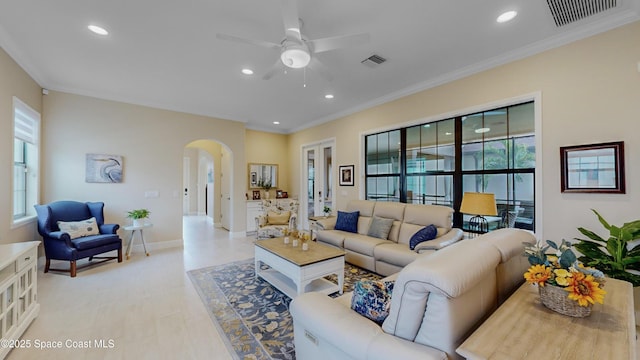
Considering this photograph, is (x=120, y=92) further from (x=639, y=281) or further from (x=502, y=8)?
(x=639, y=281)

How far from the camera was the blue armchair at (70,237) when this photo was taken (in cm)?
346

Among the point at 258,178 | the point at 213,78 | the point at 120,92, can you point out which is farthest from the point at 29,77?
the point at 258,178

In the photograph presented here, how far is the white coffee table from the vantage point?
2.67 metres

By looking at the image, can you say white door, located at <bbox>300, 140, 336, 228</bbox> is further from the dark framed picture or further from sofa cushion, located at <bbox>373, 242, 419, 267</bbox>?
the dark framed picture

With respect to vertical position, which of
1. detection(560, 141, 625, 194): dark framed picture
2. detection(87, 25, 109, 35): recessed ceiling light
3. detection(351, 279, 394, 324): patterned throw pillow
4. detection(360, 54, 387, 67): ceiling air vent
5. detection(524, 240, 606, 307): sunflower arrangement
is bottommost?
detection(351, 279, 394, 324): patterned throw pillow

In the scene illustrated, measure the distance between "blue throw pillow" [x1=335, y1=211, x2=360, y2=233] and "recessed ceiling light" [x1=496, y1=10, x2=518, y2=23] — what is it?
316cm

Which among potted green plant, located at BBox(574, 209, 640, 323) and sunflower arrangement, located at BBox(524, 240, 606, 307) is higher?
sunflower arrangement, located at BBox(524, 240, 606, 307)

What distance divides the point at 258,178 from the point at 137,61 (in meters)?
4.09

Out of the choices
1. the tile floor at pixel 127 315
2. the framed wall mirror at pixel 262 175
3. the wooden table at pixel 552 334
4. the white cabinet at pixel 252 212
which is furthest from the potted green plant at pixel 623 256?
the framed wall mirror at pixel 262 175

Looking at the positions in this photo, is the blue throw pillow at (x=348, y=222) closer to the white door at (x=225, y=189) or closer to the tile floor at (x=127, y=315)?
the tile floor at (x=127, y=315)

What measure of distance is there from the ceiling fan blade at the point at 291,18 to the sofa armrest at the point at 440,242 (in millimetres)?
2666

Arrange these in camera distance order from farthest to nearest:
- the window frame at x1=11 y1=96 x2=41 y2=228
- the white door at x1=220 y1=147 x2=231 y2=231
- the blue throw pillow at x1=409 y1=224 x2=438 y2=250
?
1. the white door at x1=220 y1=147 x2=231 y2=231
2. the window frame at x1=11 y1=96 x2=41 y2=228
3. the blue throw pillow at x1=409 y1=224 x2=438 y2=250

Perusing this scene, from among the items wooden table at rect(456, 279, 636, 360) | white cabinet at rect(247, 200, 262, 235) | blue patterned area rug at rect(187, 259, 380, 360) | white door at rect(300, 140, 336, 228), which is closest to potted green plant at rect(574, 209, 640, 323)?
wooden table at rect(456, 279, 636, 360)

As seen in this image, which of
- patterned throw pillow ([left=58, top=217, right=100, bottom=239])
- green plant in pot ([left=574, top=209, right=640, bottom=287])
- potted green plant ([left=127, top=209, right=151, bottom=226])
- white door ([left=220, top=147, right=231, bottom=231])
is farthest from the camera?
white door ([left=220, top=147, right=231, bottom=231])
